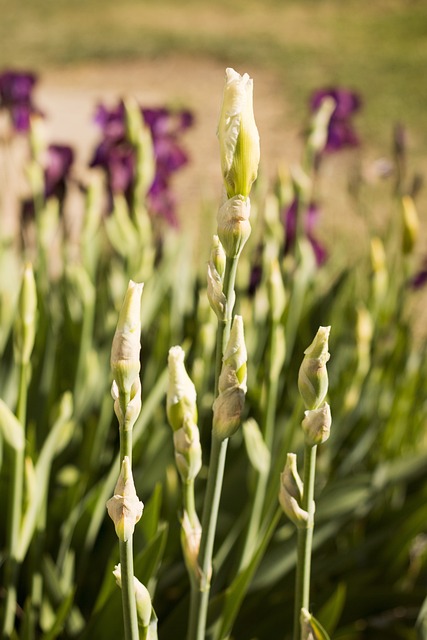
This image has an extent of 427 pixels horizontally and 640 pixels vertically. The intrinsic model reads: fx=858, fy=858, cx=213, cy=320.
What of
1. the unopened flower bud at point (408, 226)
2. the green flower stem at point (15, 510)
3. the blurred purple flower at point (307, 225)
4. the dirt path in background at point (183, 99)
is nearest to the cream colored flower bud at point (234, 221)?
the green flower stem at point (15, 510)

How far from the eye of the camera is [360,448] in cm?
138

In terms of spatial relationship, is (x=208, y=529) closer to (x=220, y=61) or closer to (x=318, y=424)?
(x=318, y=424)

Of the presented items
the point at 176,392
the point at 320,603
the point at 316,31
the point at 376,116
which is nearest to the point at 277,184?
the point at 320,603

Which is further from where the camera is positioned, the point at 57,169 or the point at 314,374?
the point at 57,169

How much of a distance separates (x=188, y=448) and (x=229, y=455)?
72cm

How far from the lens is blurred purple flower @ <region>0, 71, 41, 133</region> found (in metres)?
1.75

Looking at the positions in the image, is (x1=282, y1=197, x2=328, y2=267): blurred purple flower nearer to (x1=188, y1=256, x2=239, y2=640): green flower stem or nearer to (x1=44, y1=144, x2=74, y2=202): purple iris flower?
(x1=44, y1=144, x2=74, y2=202): purple iris flower

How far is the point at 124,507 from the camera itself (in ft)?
1.77

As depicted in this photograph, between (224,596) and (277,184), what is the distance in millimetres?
712

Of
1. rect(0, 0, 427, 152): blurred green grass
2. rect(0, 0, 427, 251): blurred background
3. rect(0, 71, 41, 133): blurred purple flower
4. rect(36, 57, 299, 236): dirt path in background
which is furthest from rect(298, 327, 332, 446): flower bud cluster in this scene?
rect(0, 0, 427, 152): blurred green grass

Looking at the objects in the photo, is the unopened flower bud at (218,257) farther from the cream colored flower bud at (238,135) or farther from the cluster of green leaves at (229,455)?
the cluster of green leaves at (229,455)

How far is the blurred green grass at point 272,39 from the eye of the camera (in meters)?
6.49

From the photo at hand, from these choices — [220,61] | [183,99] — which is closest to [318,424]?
[183,99]

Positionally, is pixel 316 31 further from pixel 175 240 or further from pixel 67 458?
pixel 67 458
